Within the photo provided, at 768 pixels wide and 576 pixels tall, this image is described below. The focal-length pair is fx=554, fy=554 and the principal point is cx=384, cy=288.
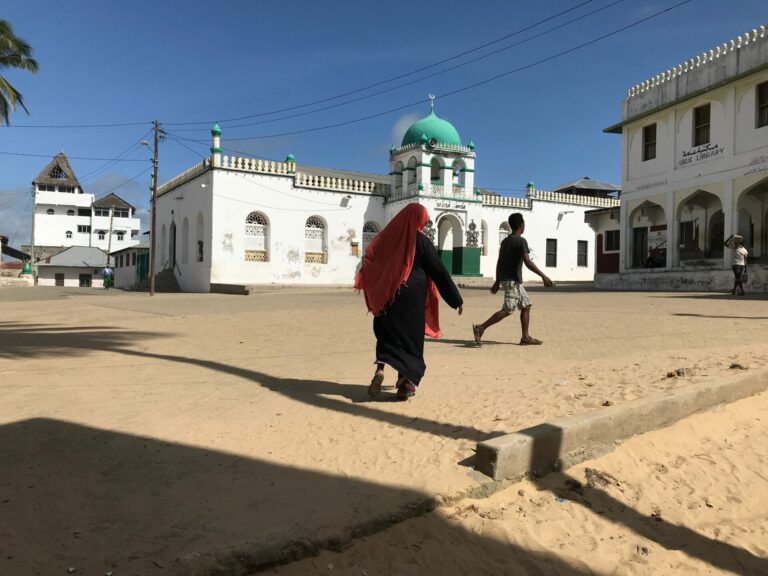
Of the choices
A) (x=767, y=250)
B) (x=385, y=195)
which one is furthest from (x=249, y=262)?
(x=767, y=250)

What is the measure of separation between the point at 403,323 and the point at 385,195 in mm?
25899

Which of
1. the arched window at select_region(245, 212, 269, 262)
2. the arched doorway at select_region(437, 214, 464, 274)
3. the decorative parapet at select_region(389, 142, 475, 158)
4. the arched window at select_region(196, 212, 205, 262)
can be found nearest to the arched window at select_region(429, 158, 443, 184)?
the decorative parapet at select_region(389, 142, 475, 158)

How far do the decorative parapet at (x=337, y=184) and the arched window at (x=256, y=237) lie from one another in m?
2.51

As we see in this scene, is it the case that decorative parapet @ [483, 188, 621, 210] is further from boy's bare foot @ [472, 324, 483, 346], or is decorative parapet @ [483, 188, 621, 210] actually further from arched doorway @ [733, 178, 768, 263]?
boy's bare foot @ [472, 324, 483, 346]

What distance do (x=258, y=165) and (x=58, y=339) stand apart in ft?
63.2

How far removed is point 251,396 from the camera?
14.8 ft

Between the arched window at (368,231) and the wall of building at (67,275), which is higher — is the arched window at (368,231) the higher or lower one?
the higher one

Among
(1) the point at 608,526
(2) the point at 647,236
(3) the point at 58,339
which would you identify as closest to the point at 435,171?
(2) the point at 647,236

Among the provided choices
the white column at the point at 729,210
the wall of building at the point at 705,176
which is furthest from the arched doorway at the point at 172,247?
the white column at the point at 729,210

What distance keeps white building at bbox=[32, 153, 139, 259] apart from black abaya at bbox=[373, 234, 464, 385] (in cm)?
6366

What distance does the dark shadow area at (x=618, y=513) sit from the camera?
2.55 metres

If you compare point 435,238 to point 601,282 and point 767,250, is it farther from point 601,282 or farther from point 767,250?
point 767,250

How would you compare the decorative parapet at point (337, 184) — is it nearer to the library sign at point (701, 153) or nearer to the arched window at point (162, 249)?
the arched window at point (162, 249)

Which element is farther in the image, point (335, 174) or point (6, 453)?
point (335, 174)
